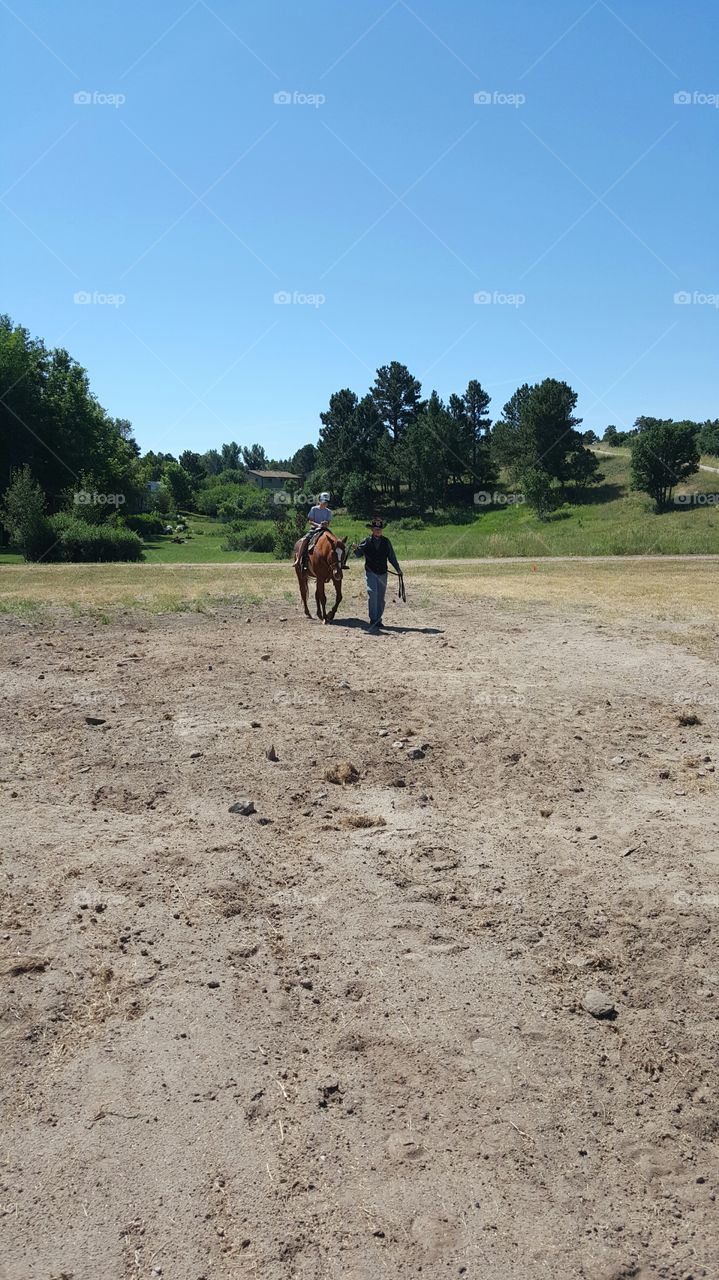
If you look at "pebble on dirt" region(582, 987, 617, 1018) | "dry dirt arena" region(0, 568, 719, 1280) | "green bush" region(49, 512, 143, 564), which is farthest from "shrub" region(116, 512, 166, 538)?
"pebble on dirt" region(582, 987, 617, 1018)

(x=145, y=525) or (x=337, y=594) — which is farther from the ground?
(x=145, y=525)

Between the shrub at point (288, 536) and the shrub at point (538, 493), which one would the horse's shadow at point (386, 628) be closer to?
the shrub at point (288, 536)

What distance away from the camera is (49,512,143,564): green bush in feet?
117

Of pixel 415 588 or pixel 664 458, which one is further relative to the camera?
pixel 664 458

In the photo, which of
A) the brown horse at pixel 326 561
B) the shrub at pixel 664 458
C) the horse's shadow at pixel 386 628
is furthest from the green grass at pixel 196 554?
the shrub at pixel 664 458

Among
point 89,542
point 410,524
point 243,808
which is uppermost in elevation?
point 410,524

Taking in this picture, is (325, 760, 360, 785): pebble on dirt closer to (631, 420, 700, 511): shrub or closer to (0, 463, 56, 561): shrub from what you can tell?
(0, 463, 56, 561): shrub

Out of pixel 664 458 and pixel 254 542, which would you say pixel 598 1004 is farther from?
pixel 664 458

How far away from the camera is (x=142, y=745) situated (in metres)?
8.39

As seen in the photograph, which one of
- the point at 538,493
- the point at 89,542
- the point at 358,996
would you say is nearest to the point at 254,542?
the point at 89,542

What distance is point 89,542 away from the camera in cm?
3594

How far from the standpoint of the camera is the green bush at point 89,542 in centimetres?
3569

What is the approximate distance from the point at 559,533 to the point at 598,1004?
177ft

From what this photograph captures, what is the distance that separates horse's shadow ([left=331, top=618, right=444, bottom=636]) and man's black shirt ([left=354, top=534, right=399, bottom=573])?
3.47 feet
